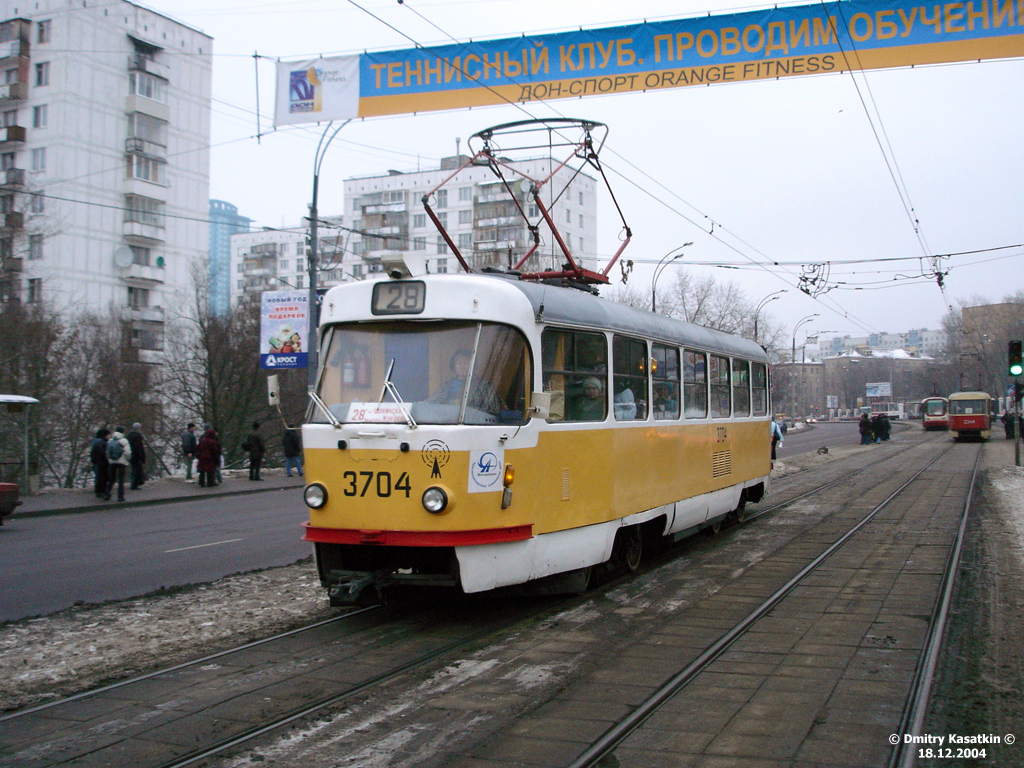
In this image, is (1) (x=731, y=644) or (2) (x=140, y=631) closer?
(1) (x=731, y=644)

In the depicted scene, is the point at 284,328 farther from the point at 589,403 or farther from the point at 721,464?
the point at 589,403

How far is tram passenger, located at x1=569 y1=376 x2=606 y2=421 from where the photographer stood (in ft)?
26.7

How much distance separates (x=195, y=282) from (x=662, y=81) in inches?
1018

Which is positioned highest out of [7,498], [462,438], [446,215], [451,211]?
[451,211]

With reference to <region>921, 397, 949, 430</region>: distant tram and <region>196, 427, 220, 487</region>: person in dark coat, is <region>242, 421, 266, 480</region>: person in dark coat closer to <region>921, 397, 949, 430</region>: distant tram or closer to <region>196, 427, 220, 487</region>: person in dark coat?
<region>196, 427, 220, 487</region>: person in dark coat

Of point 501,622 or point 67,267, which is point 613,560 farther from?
point 67,267

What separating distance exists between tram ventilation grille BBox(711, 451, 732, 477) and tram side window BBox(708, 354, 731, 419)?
1.72 feet

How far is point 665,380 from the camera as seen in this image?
1032 cm

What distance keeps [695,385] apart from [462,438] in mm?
5338

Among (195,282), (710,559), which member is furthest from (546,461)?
(195,282)

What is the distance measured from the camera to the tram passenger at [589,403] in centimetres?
813

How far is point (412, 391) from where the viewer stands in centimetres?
724

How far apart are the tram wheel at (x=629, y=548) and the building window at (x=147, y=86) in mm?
46814

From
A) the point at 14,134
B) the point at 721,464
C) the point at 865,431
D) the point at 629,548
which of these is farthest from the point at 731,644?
the point at 14,134
